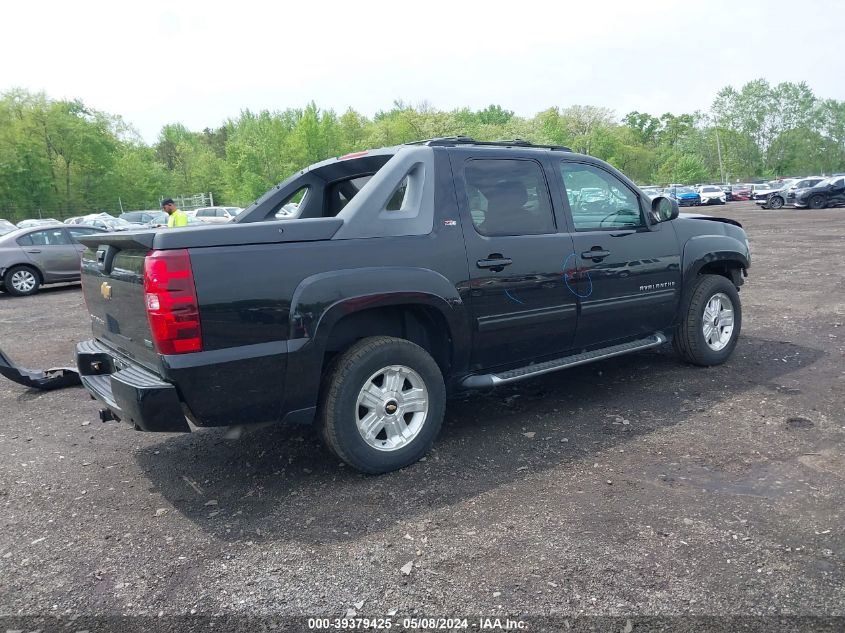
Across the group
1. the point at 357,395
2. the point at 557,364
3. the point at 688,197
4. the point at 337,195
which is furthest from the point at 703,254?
the point at 688,197

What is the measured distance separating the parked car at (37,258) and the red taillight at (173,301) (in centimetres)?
1213

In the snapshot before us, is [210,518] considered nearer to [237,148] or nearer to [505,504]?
[505,504]

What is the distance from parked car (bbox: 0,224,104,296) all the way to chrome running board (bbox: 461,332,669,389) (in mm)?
12231

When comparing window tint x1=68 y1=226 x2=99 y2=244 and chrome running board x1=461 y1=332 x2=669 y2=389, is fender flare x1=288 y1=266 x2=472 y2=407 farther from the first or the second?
window tint x1=68 y1=226 x2=99 y2=244

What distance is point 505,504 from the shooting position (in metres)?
3.54

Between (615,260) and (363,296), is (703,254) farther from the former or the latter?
(363,296)

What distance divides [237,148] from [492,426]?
5316 cm

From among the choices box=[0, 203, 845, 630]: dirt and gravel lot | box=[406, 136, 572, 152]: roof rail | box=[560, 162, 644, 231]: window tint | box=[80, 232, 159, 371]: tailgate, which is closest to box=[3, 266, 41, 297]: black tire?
box=[0, 203, 845, 630]: dirt and gravel lot

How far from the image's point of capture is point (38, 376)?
6098 mm

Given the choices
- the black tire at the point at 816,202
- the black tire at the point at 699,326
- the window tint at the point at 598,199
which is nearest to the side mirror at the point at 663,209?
the window tint at the point at 598,199

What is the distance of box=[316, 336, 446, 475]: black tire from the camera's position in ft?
12.3

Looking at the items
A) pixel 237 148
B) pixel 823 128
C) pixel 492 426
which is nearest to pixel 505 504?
pixel 492 426

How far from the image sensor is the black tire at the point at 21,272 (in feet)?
45.6

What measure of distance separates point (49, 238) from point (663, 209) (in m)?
13.5
